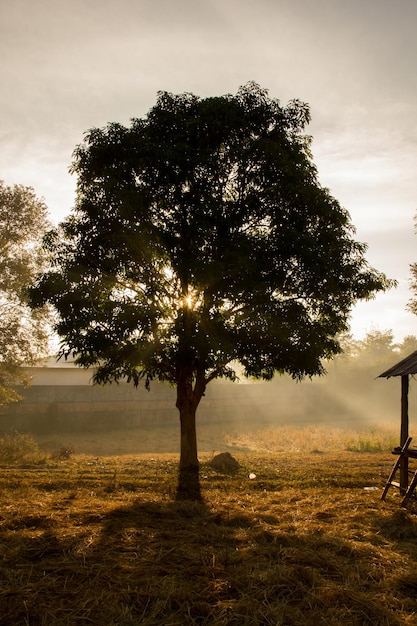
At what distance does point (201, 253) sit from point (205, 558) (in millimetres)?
8967

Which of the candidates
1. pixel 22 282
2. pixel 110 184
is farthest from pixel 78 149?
pixel 22 282

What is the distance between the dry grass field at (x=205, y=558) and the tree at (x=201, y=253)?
13.1ft

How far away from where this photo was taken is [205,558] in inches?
208

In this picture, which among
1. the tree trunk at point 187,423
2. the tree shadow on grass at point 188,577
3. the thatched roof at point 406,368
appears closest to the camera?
the tree shadow on grass at point 188,577

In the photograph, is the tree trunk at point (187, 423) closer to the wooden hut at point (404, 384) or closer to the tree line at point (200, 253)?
the tree line at point (200, 253)

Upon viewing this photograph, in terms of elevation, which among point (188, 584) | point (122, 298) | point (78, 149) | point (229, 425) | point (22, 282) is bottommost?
point (229, 425)

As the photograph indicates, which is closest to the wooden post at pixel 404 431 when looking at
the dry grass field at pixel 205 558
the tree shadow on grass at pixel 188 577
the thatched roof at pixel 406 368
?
the thatched roof at pixel 406 368

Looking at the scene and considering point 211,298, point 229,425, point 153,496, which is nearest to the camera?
point 153,496

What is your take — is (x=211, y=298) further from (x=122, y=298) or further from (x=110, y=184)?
(x=110, y=184)

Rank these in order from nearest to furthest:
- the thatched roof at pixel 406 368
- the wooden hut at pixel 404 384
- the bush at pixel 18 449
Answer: the thatched roof at pixel 406 368 < the wooden hut at pixel 404 384 < the bush at pixel 18 449

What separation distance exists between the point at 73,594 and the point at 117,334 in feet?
27.4

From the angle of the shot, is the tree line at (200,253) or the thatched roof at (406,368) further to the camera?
the tree line at (200,253)

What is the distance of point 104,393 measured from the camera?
130ft

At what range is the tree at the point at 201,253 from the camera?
12.4m
